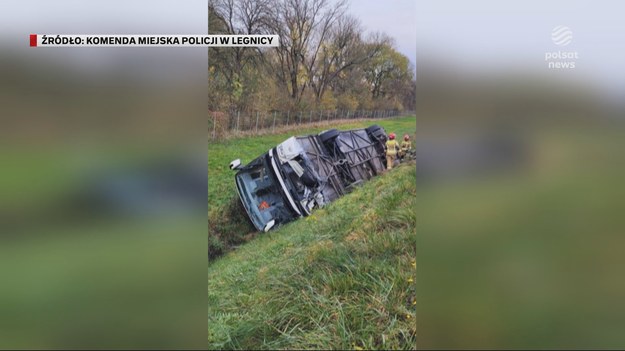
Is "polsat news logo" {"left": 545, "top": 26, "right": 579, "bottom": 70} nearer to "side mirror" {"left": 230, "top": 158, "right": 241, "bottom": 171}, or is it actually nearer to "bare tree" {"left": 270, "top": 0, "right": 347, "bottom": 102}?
"bare tree" {"left": 270, "top": 0, "right": 347, "bottom": 102}

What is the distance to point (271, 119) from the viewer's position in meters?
2.32

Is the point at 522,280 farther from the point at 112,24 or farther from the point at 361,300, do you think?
the point at 112,24

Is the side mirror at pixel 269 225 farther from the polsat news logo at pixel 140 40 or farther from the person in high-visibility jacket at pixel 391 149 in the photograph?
the polsat news logo at pixel 140 40

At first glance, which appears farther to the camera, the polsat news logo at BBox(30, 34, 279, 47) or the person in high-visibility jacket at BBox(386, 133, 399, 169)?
the person in high-visibility jacket at BBox(386, 133, 399, 169)

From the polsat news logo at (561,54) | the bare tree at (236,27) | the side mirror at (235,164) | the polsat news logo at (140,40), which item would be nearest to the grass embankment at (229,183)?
the side mirror at (235,164)

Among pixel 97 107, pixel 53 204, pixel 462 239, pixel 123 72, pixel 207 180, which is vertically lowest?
pixel 462 239

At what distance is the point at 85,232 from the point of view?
7.21 feet

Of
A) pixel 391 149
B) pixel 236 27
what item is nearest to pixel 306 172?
pixel 391 149

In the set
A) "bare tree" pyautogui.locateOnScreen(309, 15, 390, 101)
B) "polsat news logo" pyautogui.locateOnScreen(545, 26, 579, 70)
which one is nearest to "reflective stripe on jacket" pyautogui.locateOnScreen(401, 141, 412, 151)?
"bare tree" pyautogui.locateOnScreen(309, 15, 390, 101)

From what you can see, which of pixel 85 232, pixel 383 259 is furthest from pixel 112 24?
pixel 383 259

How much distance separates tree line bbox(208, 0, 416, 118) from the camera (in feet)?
7.34

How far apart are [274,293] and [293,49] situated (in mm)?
1699

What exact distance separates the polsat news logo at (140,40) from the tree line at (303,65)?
46mm

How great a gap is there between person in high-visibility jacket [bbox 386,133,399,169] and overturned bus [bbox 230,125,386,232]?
0.12 ft
